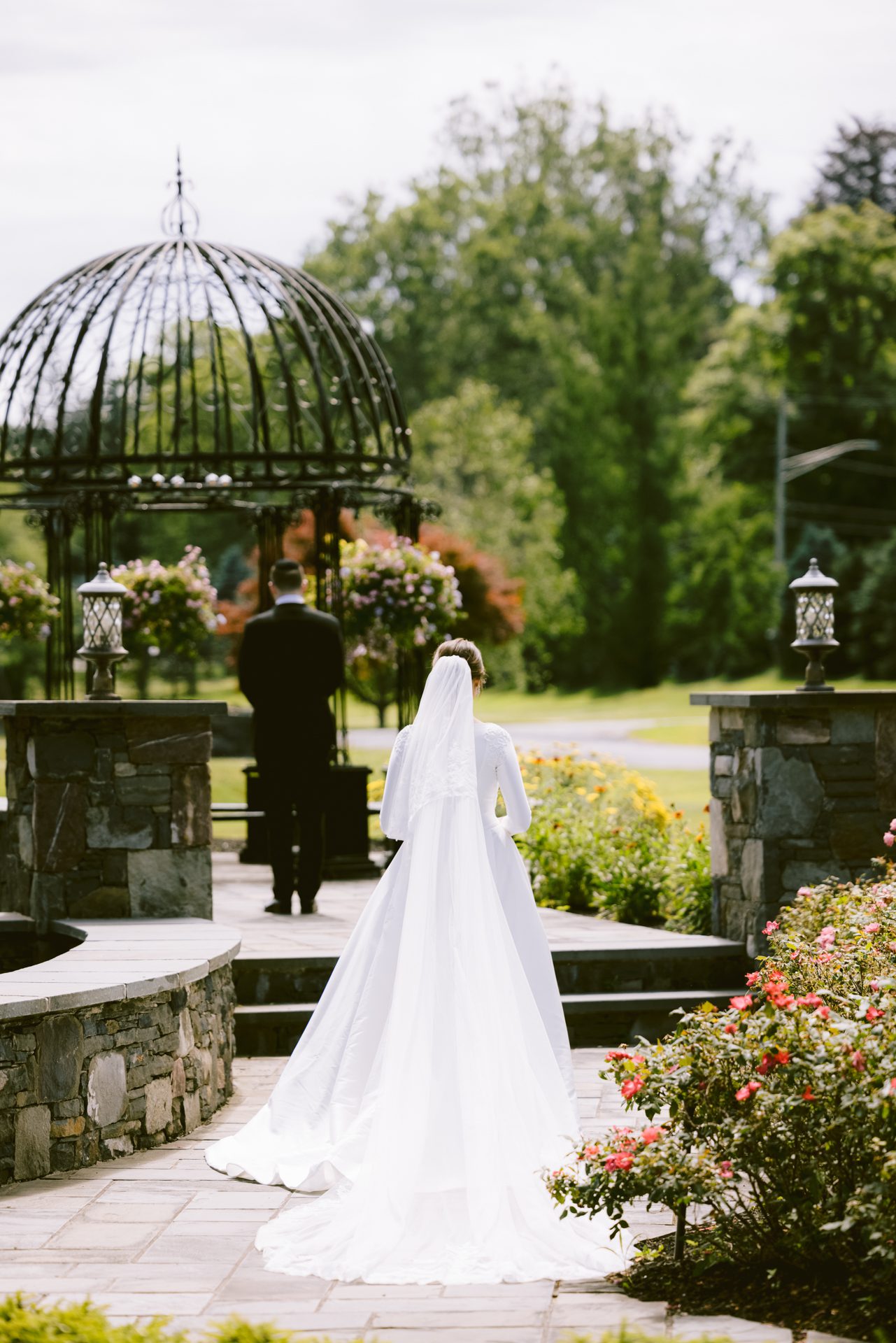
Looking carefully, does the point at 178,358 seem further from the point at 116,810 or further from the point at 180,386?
the point at 116,810

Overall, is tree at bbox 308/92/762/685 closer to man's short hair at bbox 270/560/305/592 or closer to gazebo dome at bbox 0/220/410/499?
gazebo dome at bbox 0/220/410/499

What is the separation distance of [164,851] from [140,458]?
356 centimetres

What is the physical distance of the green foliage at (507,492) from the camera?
35.2 meters

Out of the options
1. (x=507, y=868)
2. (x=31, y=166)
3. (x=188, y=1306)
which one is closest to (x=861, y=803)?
(x=507, y=868)

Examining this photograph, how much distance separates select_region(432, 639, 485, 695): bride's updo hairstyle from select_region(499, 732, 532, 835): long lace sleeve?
9.1 inches

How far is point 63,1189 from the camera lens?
493cm

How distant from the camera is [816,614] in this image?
769cm

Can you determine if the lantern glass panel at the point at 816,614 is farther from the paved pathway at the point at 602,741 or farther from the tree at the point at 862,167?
the tree at the point at 862,167

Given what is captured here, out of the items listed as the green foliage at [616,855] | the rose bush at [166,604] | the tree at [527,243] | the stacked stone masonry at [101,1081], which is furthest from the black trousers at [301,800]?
the tree at [527,243]

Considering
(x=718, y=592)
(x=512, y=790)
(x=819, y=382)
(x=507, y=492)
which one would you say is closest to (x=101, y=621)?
(x=512, y=790)

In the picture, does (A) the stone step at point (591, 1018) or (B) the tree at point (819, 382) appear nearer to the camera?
(A) the stone step at point (591, 1018)

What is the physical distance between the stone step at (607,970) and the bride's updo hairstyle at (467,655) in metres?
2.32

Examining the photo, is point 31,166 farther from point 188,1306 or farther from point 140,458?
point 188,1306

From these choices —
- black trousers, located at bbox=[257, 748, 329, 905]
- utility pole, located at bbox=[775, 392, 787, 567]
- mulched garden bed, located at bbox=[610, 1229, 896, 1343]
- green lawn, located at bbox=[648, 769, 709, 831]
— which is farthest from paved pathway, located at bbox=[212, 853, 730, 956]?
utility pole, located at bbox=[775, 392, 787, 567]
